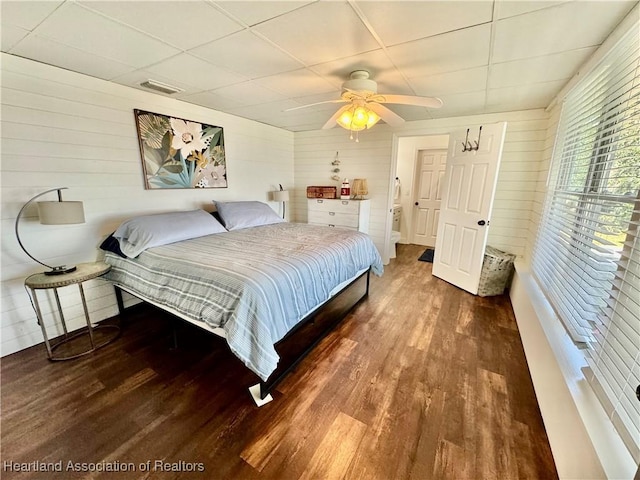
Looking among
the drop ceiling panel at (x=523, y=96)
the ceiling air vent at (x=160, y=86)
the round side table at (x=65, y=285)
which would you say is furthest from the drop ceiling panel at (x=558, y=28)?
the round side table at (x=65, y=285)

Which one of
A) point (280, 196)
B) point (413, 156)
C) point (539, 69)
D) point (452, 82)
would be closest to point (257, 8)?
point (452, 82)

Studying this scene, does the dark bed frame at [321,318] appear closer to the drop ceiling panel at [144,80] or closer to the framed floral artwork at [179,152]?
the framed floral artwork at [179,152]

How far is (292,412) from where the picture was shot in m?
1.59

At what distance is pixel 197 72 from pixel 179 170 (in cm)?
118

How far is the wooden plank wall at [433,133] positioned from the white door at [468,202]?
0.54m

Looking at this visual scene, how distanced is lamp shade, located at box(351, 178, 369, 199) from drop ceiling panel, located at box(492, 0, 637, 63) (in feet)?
8.10

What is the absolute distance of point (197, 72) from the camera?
2234 millimetres

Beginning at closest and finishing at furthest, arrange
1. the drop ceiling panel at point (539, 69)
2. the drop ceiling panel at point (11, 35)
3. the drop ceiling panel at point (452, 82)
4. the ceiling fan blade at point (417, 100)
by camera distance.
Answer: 1. the drop ceiling panel at point (11, 35)
2. the drop ceiling panel at point (539, 69)
3. the ceiling fan blade at point (417, 100)
4. the drop ceiling panel at point (452, 82)

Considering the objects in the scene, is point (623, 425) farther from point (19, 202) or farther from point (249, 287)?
point (19, 202)

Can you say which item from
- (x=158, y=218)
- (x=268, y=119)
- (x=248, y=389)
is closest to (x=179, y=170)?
(x=158, y=218)

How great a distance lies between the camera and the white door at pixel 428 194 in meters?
5.26

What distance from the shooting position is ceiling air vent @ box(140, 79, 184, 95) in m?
2.43

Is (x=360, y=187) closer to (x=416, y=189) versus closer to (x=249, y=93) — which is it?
(x=416, y=189)

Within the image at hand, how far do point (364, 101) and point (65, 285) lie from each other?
2771mm
